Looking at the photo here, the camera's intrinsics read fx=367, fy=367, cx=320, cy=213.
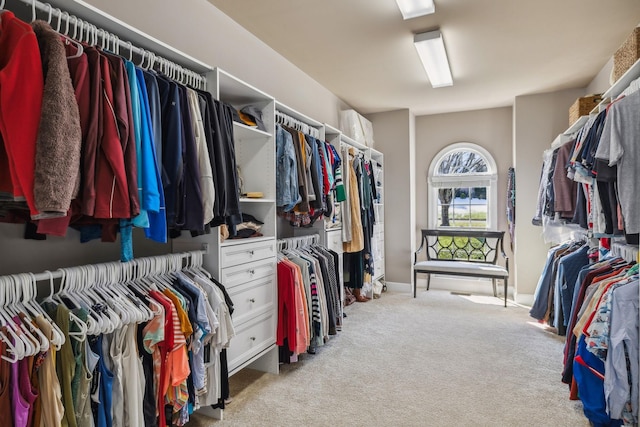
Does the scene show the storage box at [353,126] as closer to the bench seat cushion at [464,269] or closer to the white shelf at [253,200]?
the bench seat cushion at [464,269]

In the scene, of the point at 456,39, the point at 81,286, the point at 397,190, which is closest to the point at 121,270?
the point at 81,286

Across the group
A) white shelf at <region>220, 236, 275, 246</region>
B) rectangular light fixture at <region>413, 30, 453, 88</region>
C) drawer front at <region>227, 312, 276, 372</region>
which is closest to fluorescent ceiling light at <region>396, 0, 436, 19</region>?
rectangular light fixture at <region>413, 30, 453, 88</region>

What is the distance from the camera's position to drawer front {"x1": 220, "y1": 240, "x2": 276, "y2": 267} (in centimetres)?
221

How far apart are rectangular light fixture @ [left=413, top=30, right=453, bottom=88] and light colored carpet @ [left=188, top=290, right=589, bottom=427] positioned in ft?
8.61

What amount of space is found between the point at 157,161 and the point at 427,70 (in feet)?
10.2

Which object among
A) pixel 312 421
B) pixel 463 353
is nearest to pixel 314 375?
pixel 312 421

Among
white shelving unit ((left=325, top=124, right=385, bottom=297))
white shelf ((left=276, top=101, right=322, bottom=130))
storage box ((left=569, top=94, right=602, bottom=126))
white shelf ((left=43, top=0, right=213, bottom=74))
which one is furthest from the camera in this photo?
white shelving unit ((left=325, top=124, right=385, bottom=297))

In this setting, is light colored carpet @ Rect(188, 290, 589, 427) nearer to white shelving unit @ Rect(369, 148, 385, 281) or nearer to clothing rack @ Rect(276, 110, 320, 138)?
white shelving unit @ Rect(369, 148, 385, 281)

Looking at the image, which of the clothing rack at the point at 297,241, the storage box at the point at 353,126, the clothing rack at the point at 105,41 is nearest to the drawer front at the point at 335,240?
the clothing rack at the point at 297,241

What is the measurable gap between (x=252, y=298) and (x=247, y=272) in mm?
188

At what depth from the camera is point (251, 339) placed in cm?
243

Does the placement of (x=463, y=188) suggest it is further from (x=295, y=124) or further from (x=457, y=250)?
(x=295, y=124)

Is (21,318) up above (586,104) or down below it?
below

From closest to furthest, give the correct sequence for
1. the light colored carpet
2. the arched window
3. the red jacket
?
the red jacket < the light colored carpet < the arched window
